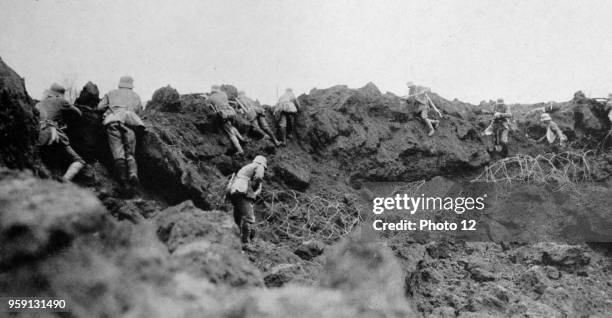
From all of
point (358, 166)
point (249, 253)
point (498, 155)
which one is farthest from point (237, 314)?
point (498, 155)

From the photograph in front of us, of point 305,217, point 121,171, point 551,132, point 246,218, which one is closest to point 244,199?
point 246,218

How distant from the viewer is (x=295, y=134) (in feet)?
34.3

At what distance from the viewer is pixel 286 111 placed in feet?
32.9

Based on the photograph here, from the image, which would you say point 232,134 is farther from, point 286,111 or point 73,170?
point 73,170

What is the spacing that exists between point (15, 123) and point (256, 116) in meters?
5.69

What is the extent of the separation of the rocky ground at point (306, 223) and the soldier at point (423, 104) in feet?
0.78

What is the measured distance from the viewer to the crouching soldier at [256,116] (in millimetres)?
9891

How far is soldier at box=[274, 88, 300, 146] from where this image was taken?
32.9 ft

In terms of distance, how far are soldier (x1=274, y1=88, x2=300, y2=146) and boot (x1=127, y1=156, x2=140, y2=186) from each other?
4032 millimetres

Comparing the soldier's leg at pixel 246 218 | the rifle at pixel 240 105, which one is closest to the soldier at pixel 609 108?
the rifle at pixel 240 105

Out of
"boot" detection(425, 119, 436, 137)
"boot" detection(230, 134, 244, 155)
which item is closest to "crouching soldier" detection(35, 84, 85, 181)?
"boot" detection(230, 134, 244, 155)

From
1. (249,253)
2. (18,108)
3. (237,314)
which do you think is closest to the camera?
(237,314)

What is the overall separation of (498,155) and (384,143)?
109 inches

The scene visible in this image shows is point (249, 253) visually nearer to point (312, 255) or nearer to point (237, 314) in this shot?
point (312, 255)
